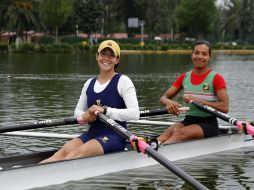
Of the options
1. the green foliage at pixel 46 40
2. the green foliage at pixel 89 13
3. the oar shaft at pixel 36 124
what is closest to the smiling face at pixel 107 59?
the oar shaft at pixel 36 124

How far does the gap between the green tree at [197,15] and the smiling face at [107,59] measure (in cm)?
8931

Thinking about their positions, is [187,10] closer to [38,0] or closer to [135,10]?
[135,10]

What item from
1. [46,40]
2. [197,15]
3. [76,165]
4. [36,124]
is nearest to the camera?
[76,165]

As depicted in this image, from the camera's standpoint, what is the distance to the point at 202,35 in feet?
331

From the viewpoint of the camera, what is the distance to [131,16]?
376ft

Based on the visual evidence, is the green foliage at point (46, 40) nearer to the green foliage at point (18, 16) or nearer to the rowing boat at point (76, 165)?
the green foliage at point (18, 16)

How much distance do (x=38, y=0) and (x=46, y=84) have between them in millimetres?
78023

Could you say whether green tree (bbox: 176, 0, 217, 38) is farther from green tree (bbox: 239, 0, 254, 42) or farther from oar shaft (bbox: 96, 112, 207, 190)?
oar shaft (bbox: 96, 112, 207, 190)

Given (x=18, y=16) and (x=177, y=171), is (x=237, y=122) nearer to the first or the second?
(x=177, y=171)

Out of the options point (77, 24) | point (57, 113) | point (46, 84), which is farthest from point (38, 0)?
point (57, 113)

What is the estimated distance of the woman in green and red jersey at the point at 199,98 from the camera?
9859 millimetres

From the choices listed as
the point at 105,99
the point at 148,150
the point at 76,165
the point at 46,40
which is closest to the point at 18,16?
the point at 46,40

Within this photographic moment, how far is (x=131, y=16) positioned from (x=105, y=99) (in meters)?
107

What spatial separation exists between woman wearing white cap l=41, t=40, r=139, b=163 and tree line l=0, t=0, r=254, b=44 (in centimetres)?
7219
